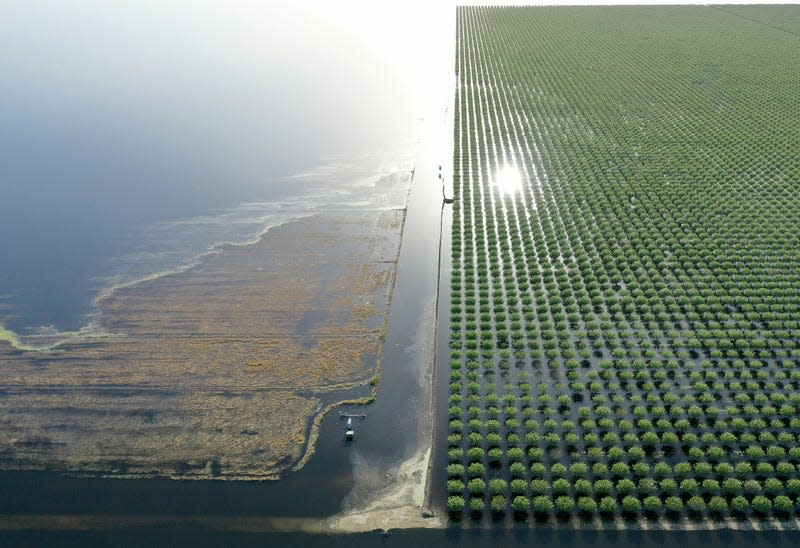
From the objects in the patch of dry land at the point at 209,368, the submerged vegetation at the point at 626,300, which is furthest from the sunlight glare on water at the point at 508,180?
the patch of dry land at the point at 209,368

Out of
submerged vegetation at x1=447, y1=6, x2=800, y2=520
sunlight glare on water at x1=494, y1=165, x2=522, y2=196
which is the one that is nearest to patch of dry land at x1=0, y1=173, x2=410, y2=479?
submerged vegetation at x1=447, y1=6, x2=800, y2=520

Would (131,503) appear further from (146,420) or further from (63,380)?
(63,380)

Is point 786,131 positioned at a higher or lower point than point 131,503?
higher

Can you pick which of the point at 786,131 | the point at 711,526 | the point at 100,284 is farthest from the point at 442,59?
the point at 711,526

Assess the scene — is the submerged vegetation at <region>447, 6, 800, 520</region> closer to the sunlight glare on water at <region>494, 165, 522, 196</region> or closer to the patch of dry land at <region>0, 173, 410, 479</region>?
the sunlight glare on water at <region>494, 165, 522, 196</region>

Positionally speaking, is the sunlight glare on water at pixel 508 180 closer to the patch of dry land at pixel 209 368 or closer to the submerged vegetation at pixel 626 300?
the submerged vegetation at pixel 626 300
